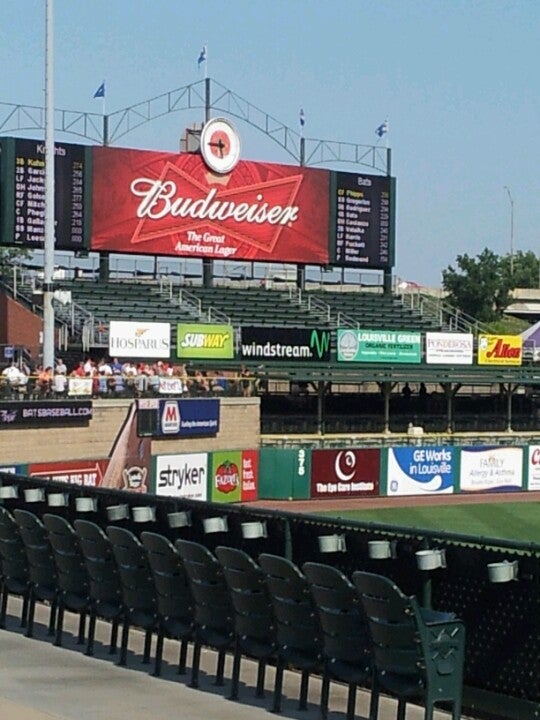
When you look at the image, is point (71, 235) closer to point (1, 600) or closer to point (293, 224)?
point (293, 224)

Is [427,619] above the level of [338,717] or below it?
above

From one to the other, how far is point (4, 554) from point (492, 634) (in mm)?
4309

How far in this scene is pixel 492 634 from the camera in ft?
25.8

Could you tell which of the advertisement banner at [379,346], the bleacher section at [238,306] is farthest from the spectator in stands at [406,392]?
the bleacher section at [238,306]

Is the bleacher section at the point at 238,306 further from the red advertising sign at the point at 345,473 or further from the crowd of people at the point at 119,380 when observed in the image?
the red advertising sign at the point at 345,473

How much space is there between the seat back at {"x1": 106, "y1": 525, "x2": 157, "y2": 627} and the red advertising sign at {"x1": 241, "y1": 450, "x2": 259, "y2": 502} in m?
26.8

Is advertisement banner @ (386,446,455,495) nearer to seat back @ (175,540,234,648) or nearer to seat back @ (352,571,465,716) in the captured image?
seat back @ (175,540,234,648)

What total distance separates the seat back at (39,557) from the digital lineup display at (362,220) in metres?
37.6

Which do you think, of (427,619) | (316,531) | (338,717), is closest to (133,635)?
(316,531)

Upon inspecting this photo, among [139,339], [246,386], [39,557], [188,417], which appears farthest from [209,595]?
[139,339]

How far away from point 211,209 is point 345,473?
443 inches

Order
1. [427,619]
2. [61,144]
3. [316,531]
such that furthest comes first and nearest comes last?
[61,144]
[316,531]
[427,619]

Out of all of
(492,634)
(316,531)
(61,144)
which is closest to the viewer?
(492,634)

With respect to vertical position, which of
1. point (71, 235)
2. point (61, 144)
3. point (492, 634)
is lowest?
point (492, 634)
